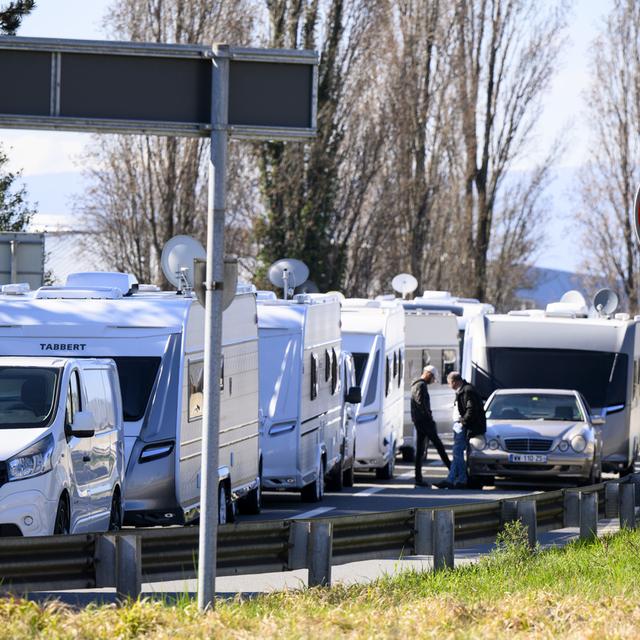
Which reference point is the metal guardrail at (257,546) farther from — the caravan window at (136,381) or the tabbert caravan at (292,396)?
the tabbert caravan at (292,396)

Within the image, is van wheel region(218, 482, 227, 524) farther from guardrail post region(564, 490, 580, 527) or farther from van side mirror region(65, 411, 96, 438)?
van side mirror region(65, 411, 96, 438)

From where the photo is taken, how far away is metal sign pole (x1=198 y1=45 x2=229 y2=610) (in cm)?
898

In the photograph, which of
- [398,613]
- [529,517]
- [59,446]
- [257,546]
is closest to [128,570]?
[257,546]

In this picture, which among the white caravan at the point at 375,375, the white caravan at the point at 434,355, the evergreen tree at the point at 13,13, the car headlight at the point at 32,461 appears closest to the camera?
the car headlight at the point at 32,461

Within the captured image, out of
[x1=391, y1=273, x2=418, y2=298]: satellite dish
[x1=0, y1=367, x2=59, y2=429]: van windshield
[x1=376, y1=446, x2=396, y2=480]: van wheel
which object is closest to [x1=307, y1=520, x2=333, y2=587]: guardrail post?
[x1=0, y1=367, x2=59, y2=429]: van windshield

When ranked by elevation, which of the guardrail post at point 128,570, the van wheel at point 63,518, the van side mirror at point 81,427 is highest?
the van side mirror at point 81,427

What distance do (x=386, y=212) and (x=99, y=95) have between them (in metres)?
40.8

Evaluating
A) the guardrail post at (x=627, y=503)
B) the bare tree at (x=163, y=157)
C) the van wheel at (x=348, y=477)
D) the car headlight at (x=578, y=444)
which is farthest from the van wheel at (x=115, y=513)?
the bare tree at (x=163, y=157)

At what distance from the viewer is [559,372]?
1051 inches

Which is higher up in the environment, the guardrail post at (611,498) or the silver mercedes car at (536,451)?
the guardrail post at (611,498)

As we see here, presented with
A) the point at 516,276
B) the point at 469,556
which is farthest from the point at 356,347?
the point at 516,276

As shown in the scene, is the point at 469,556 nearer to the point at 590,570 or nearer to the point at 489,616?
the point at 590,570

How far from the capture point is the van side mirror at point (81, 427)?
1295 cm

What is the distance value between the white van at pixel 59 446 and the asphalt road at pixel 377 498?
463cm
